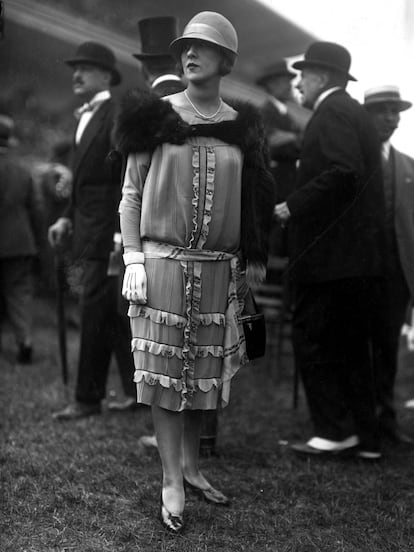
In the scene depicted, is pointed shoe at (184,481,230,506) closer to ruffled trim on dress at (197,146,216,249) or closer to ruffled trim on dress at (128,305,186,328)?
ruffled trim on dress at (128,305,186,328)

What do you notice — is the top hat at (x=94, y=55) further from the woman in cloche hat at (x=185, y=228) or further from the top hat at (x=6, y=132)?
the top hat at (x=6, y=132)

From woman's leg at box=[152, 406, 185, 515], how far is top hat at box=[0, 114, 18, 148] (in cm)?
368

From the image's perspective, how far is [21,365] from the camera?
5672 mm

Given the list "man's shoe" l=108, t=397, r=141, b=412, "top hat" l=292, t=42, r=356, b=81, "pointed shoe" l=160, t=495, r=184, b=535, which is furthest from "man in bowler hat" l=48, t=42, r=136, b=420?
"pointed shoe" l=160, t=495, r=184, b=535

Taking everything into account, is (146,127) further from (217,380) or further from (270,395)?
(270,395)

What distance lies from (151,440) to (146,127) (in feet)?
5.65

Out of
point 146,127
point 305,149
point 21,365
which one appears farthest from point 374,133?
point 21,365

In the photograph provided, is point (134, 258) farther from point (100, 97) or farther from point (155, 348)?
point (100, 97)

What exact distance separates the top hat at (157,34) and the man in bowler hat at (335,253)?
653 millimetres

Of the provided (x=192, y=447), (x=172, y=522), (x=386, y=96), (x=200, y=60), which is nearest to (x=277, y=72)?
(x=386, y=96)

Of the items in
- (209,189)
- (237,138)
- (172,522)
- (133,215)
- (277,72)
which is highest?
(277,72)

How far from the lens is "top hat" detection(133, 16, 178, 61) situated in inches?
139

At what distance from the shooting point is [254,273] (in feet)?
9.64

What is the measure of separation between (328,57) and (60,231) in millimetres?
1822
